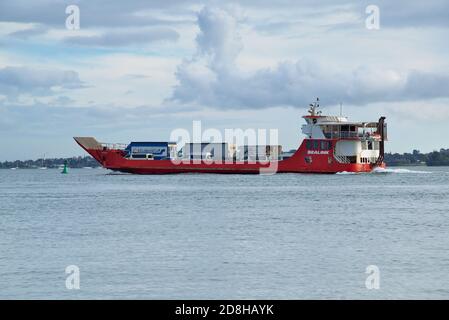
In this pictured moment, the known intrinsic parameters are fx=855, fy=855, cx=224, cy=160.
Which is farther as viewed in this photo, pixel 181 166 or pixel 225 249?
pixel 181 166

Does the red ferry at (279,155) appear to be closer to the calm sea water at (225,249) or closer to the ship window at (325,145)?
the ship window at (325,145)

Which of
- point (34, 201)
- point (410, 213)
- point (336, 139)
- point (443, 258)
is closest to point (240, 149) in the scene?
point (336, 139)

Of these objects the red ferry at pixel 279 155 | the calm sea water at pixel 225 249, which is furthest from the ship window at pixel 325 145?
the calm sea water at pixel 225 249

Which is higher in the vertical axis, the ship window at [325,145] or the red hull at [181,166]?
the ship window at [325,145]

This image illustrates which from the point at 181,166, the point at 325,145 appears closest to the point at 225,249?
the point at 325,145

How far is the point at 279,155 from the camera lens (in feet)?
314

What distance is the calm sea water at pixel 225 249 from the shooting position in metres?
23.0

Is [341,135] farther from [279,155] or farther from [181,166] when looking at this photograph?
[181,166]

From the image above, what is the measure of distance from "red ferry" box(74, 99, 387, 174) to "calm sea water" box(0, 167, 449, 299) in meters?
35.1

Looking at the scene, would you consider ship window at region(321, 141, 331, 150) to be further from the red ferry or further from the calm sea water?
the calm sea water

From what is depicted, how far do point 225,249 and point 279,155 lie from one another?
65.6 metres

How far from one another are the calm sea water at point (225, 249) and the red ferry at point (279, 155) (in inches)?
1381

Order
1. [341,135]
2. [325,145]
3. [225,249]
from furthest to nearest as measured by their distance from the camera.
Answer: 1. [341,135]
2. [325,145]
3. [225,249]

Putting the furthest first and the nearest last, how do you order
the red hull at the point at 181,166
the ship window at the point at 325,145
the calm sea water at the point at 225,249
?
1. the red hull at the point at 181,166
2. the ship window at the point at 325,145
3. the calm sea water at the point at 225,249
